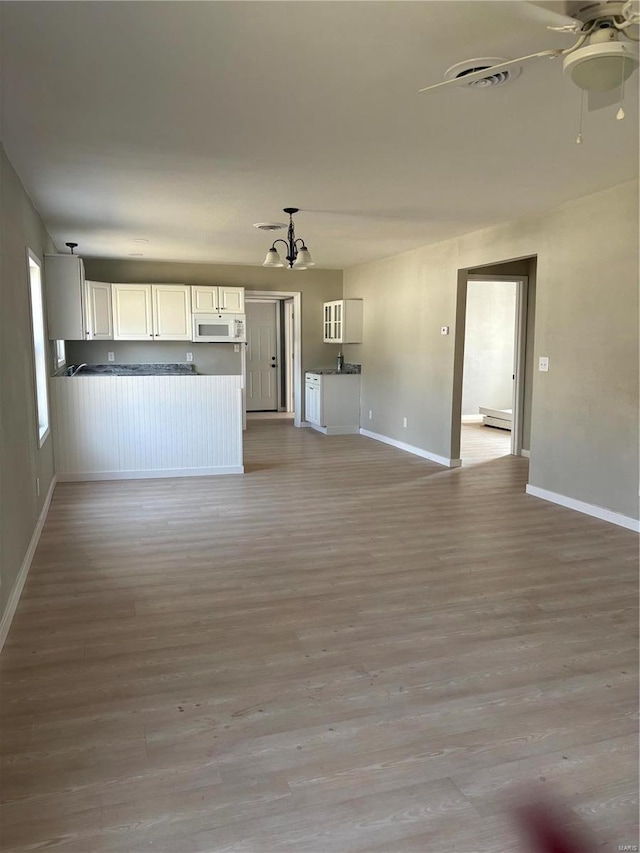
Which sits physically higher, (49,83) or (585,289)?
(49,83)

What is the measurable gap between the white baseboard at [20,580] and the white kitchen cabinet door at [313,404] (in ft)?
14.8

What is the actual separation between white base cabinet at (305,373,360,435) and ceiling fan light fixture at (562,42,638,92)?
6.79 meters

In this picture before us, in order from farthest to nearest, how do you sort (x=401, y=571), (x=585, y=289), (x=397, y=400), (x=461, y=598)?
(x=397, y=400) → (x=585, y=289) → (x=401, y=571) → (x=461, y=598)

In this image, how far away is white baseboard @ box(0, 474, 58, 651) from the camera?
2.80m

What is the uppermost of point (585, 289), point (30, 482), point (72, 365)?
point (585, 289)

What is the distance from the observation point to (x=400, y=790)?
1.85m

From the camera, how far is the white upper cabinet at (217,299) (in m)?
8.24

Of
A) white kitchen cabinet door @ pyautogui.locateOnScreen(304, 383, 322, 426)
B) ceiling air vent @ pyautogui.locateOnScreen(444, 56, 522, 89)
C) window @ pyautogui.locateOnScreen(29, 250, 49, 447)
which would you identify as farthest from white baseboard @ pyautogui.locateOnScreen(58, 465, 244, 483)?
ceiling air vent @ pyautogui.locateOnScreen(444, 56, 522, 89)

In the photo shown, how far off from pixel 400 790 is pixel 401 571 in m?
1.80

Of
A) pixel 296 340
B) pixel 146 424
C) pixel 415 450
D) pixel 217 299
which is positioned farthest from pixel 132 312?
pixel 415 450

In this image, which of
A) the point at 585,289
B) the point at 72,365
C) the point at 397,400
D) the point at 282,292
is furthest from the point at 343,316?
the point at 585,289

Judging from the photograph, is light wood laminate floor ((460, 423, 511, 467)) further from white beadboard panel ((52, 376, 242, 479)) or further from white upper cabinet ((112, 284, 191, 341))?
white upper cabinet ((112, 284, 191, 341))

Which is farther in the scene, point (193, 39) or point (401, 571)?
point (401, 571)

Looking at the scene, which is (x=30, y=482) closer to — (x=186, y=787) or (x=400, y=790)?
(x=186, y=787)
